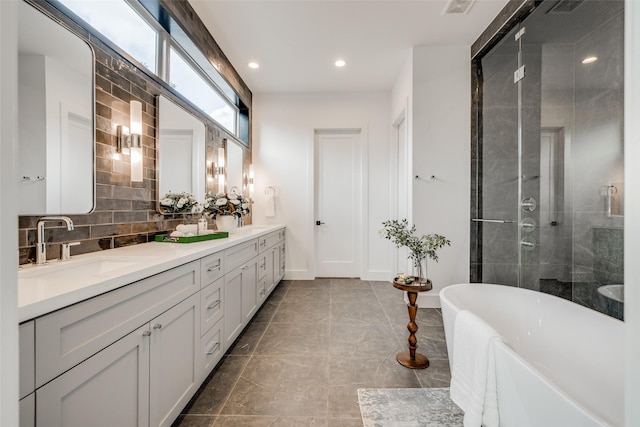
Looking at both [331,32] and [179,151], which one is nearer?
[179,151]

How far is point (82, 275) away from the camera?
128cm

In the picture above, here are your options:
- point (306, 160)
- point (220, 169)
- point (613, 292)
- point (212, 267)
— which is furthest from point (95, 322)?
point (306, 160)

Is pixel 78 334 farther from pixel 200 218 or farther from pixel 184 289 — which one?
pixel 200 218

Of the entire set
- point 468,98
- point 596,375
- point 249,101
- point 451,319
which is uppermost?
point 249,101

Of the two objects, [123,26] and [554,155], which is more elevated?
[123,26]

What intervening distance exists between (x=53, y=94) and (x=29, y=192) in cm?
49

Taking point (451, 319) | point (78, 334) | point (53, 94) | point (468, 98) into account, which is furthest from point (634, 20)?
point (468, 98)

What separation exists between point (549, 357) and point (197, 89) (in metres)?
3.66

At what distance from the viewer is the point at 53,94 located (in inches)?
53.9

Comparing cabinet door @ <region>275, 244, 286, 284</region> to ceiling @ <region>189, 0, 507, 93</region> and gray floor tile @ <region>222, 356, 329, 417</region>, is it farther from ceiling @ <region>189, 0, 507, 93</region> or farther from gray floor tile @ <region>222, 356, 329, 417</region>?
ceiling @ <region>189, 0, 507, 93</region>

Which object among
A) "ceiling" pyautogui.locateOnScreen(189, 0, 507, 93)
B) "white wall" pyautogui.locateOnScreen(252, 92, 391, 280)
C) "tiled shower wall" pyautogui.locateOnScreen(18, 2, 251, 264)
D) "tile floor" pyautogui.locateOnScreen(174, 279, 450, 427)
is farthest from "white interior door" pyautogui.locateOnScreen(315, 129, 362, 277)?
"tiled shower wall" pyautogui.locateOnScreen(18, 2, 251, 264)

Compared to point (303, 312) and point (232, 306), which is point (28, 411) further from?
point (303, 312)

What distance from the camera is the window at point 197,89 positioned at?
2.57m

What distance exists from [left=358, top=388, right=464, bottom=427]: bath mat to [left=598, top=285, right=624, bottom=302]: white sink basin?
3.93ft
